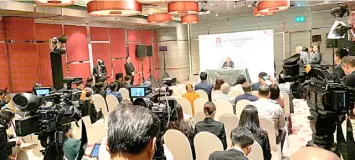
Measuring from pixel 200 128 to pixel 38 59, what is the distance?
762cm

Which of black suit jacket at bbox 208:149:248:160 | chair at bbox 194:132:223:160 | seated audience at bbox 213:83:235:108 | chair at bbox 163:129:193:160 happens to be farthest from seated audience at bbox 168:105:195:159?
seated audience at bbox 213:83:235:108

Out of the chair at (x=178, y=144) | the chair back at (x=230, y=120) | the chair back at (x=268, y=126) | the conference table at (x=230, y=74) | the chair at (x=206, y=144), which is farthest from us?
the conference table at (x=230, y=74)

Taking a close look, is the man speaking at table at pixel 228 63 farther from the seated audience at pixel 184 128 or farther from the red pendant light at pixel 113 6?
the seated audience at pixel 184 128

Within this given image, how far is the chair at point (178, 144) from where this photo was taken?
345cm

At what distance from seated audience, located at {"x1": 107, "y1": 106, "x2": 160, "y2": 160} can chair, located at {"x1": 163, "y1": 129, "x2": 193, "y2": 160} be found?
2.23 meters

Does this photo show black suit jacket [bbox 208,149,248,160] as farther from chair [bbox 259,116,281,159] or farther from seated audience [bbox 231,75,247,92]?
seated audience [bbox 231,75,247,92]

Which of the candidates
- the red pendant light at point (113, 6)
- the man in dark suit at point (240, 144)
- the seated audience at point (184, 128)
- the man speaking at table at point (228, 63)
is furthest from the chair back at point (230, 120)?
the man speaking at table at point (228, 63)

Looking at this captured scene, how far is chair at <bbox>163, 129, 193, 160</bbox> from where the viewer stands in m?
3.45

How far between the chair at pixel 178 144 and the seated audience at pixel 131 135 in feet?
7.30

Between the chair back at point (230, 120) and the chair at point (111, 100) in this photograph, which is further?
the chair at point (111, 100)

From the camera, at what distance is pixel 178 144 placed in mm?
Answer: 3502

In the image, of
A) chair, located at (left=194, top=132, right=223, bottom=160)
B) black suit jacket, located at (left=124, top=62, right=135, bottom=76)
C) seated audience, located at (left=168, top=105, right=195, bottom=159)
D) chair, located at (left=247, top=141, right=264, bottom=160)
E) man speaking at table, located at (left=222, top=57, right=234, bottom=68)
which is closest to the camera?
chair, located at (left=247, top=141, right=264, bottom=160)

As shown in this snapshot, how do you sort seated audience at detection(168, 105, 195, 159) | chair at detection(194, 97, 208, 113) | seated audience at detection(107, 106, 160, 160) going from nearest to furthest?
seated audience at detection(107, 106, 160, 160)
seated audience at detection(168, 105, 195, 159)
chair at detection(194, 97, 208, 113)

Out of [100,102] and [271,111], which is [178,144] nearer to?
[271,111]
